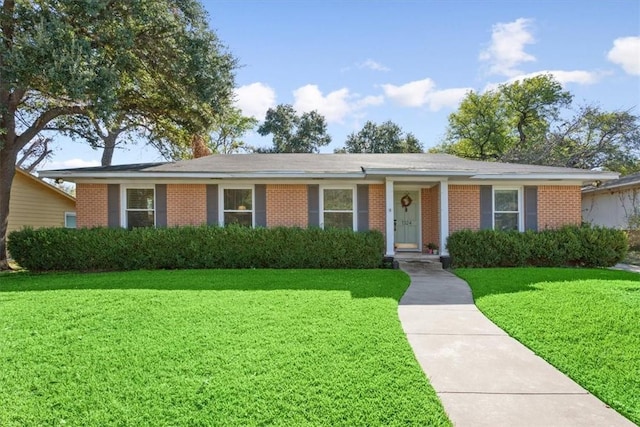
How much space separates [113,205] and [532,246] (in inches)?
499

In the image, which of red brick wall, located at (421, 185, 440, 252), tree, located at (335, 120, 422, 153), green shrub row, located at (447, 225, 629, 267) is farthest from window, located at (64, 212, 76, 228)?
tree, located at (335, 120, 422, 153)

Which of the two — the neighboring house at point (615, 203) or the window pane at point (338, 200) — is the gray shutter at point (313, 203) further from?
the neighboring house at point (615, 203)

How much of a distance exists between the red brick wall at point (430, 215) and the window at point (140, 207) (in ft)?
29.7

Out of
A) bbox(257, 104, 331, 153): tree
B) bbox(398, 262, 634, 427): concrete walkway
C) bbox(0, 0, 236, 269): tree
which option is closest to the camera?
bbox(398, 262, 634, 427): concrete walkway

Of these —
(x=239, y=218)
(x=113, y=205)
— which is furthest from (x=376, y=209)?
(x=113, y=205)

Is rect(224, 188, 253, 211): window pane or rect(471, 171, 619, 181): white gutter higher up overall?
rect(471, 171, 619, 181): white gutter

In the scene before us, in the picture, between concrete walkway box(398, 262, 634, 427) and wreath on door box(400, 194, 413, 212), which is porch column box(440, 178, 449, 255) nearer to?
wreath on door box(400, 194, 413, 212)

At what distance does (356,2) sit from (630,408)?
40.8 feet

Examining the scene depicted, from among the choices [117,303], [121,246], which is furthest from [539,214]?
[121,246]

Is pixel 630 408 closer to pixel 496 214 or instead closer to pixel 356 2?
pixel 496 214

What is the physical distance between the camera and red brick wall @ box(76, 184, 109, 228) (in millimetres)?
11641

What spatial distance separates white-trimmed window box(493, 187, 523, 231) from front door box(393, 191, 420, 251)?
252cm

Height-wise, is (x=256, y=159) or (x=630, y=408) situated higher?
(x=256, y=159)

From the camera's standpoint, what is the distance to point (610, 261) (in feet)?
34.8
